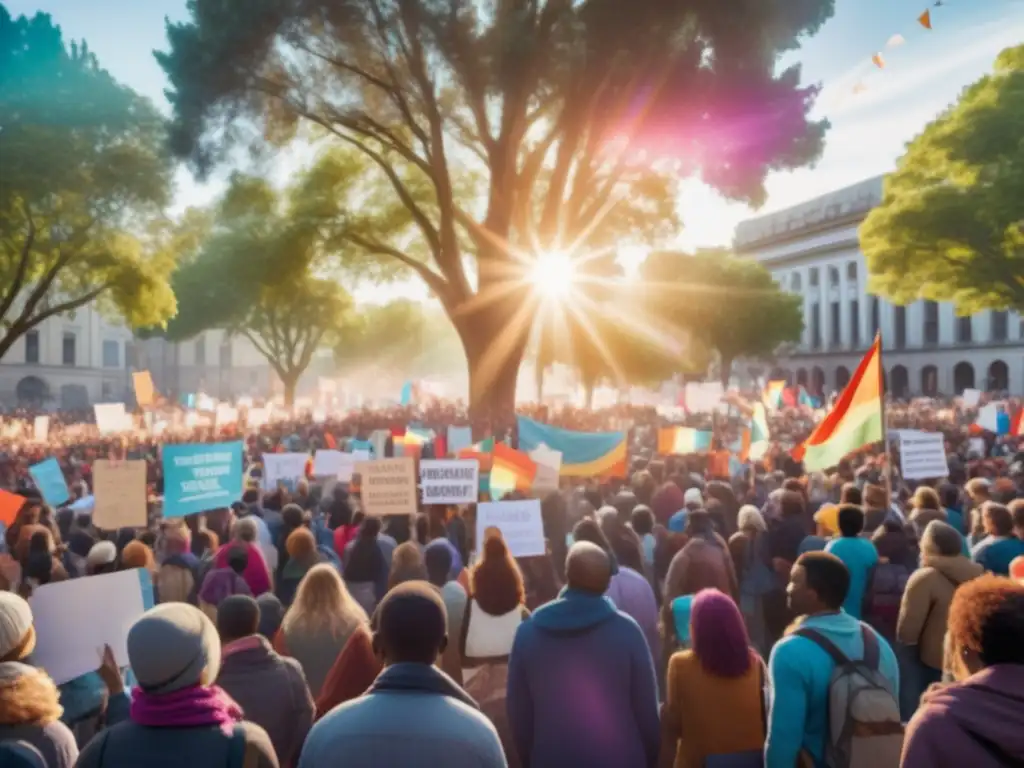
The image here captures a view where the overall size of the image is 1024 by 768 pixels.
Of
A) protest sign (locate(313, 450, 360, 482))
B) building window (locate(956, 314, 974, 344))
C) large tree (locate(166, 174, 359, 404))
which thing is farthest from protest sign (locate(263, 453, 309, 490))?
building window (locate(956, 314, 974, 344))

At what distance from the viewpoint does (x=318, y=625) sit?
4875 millimetres

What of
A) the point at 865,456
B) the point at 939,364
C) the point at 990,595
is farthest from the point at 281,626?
the point at 939,364

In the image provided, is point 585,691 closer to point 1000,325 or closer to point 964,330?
point 1000,325

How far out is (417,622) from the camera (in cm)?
274

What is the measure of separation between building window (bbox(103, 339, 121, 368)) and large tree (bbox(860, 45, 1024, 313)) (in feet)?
194

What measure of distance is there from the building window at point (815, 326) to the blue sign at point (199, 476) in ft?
246

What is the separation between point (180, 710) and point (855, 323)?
254 feet

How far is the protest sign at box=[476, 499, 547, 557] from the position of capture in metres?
7.14

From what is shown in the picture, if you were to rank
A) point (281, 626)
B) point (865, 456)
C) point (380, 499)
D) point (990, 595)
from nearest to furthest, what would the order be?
1. point (990, 595)
2. point (281, 626)
3. point (380, 499)
4. point (865, 456)

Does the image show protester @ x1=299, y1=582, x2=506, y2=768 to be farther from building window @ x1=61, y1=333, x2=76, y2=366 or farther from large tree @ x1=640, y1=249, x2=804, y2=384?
building window @ x1=61, y1=333, x2=76, y2=366

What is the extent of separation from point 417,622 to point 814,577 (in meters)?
1.75

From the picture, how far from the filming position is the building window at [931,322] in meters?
68.6

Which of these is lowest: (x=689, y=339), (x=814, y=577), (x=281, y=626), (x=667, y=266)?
(x=281, y=626)

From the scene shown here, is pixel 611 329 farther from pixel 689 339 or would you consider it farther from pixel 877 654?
pixel 877 654
